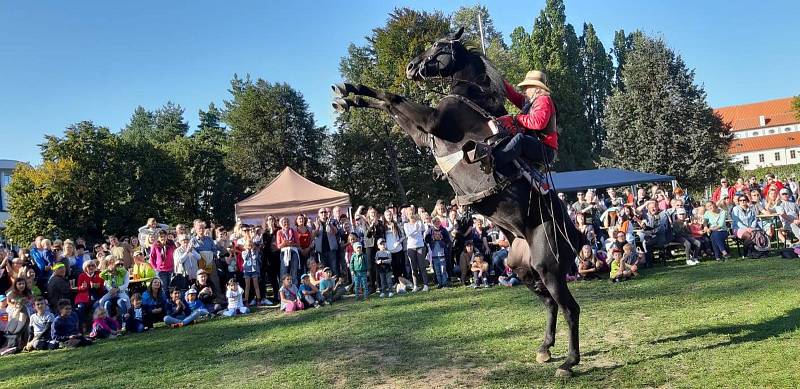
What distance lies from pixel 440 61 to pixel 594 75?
2507 inches

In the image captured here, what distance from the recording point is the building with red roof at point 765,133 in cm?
8850

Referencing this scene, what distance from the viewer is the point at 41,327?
10430 millimetres

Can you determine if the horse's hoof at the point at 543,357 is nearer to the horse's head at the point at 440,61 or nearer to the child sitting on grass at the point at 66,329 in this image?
the horse's head at the point at 440,61

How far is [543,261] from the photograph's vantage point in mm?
Answer: 5934

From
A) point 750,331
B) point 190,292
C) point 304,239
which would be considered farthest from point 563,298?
point 304,239

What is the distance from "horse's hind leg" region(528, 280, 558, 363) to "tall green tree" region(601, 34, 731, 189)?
104 feet

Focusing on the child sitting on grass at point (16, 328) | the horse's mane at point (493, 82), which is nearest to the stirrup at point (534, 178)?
the horse's mane at point (493, 82)

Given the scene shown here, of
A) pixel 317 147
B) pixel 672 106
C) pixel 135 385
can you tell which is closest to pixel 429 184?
pixel 317 147

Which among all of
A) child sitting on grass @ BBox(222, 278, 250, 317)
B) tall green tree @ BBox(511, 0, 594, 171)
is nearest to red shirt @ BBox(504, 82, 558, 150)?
child sitting on grass @ BBox(222, 278, 250, 317)

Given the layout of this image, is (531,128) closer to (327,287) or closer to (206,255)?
(327,287)

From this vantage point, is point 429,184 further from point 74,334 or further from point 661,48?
point 74,334

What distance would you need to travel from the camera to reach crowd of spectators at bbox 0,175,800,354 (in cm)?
1138

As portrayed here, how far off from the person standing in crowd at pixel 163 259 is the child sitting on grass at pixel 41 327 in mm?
2807

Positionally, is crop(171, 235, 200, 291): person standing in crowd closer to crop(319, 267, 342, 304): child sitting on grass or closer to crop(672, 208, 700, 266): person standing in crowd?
crop(319, 267, 342, 304): child sitting on grass
